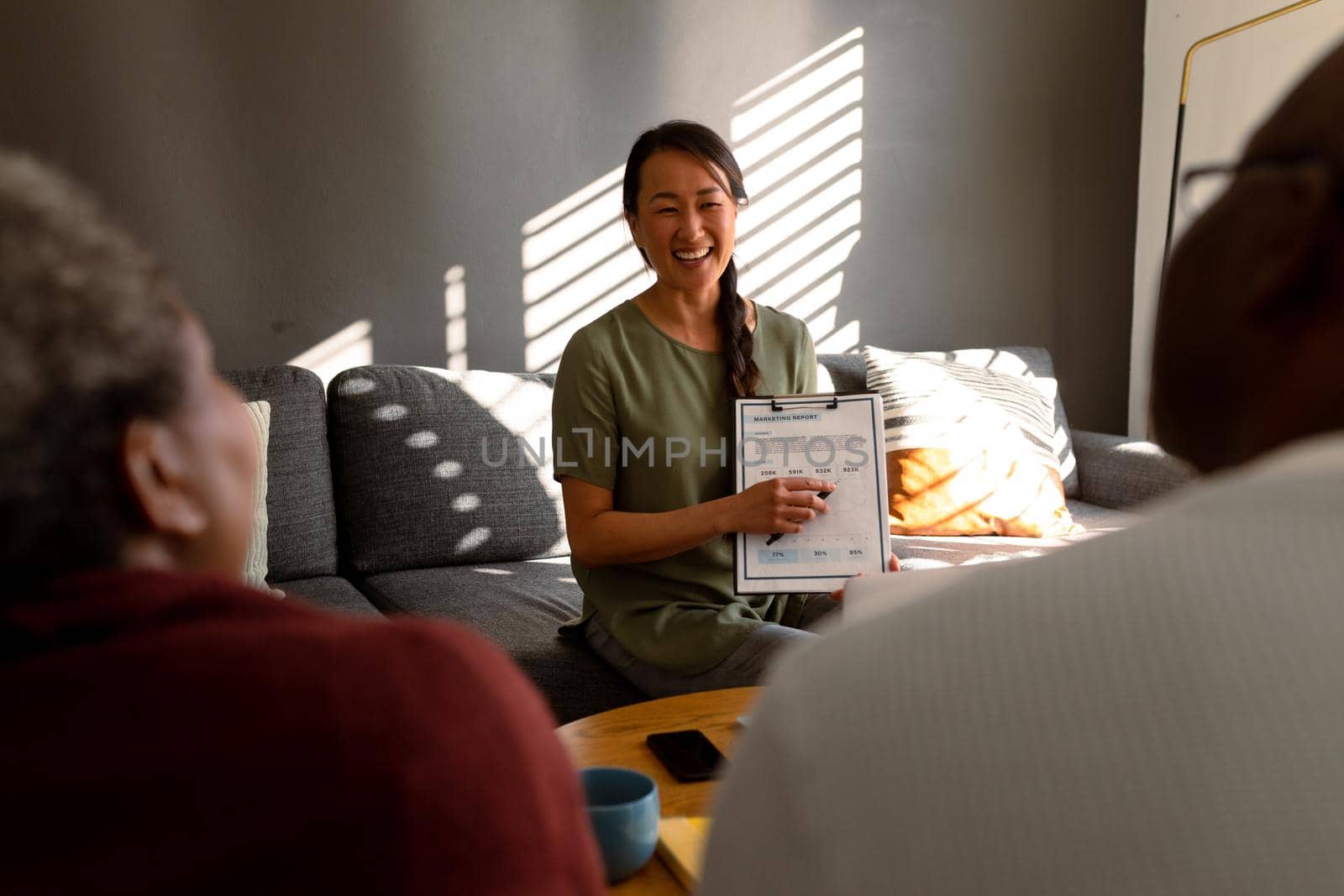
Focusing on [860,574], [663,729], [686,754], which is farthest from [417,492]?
[686,754]

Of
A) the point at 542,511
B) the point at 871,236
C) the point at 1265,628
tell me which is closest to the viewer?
the point at 1265,628

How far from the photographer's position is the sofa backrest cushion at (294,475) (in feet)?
7.93

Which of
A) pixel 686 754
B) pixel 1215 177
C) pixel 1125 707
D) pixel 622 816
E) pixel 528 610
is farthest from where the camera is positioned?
pixel 528 610

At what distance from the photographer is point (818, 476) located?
1666 millimetres

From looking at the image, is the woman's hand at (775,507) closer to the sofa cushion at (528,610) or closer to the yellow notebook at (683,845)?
the sofa cushion at (528,610)

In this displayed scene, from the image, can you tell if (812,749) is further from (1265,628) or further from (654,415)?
(654,415)

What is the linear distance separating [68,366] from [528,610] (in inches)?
71.3

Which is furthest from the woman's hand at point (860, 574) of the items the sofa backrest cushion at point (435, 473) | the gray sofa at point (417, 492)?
the sofa backrest cushion at point (435, 473)

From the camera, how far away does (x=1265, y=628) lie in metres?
0.33

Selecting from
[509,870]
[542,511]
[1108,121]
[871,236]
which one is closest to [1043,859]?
[509,870]

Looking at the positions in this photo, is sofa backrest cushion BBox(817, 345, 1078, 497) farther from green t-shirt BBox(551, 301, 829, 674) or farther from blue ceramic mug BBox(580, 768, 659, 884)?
blue ceramic mug BBox(580, 768, 659, 884)

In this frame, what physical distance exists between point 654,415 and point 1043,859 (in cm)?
143

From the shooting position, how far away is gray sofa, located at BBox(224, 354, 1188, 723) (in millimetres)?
2416

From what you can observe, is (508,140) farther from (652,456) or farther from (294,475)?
(652,456)
